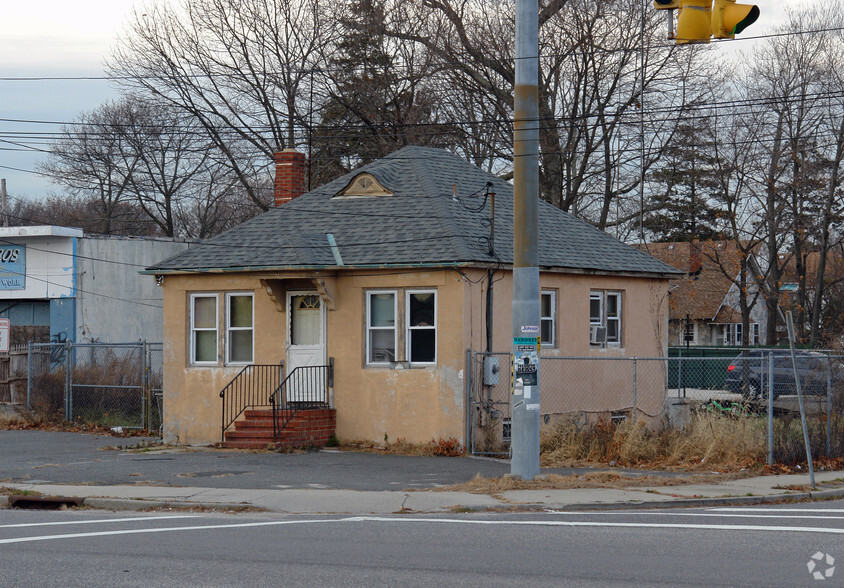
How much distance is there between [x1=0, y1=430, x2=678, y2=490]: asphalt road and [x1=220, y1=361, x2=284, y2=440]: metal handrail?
3.94ft

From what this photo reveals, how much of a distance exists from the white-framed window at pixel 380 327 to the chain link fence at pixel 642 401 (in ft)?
6.27

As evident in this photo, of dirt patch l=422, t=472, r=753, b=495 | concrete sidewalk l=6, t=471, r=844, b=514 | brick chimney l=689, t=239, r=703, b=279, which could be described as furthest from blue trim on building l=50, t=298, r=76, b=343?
brick chimney l=689, t=239, r=703, b=279

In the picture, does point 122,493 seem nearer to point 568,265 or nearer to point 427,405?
point 427,405

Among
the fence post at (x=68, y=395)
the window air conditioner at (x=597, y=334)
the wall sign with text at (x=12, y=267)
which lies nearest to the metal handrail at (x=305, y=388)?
the window air conditioner at (x=597, y=334)

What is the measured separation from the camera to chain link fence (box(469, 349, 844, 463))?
56.6 ft

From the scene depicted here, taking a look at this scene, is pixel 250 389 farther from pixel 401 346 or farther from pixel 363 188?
pixel 363 188

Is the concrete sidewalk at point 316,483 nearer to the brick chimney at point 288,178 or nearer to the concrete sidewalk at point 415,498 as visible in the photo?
the concrete sidewalk at point 415,498

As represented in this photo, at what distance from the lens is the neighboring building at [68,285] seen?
109 feet

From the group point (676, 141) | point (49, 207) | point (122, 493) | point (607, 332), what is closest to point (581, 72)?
point (676, 141)

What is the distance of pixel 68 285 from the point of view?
33156 millimetres

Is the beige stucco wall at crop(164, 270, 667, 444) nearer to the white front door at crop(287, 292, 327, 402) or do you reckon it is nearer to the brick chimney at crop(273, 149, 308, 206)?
the white front door at crop(287, 292, 327, 402)

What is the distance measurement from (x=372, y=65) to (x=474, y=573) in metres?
32.2

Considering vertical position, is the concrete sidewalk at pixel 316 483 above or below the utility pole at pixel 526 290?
below

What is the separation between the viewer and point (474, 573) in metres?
8.45
